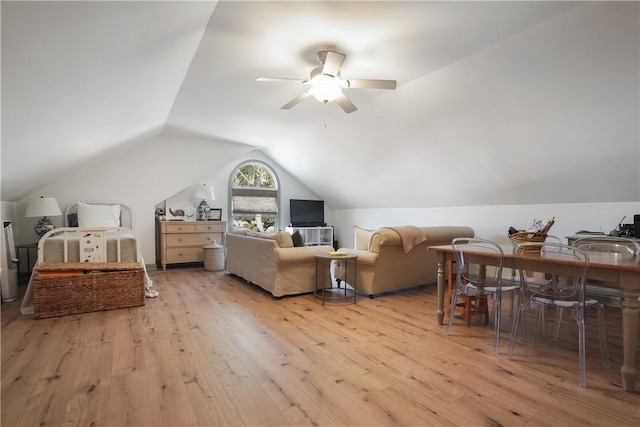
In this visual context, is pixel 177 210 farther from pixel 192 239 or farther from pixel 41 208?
pixel 41 208

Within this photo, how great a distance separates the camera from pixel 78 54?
195 cm

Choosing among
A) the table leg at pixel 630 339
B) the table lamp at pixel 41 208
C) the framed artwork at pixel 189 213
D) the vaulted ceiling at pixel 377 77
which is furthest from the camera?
the framed artwork at pixel 189 213

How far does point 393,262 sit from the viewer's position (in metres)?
4.16

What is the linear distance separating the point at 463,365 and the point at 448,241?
258 centimetres

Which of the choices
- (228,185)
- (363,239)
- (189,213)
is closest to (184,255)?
(189,213)

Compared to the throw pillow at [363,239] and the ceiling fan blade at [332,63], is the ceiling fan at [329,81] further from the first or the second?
the throw pillow at [363,239]

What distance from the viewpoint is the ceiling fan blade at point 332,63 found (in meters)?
2.67

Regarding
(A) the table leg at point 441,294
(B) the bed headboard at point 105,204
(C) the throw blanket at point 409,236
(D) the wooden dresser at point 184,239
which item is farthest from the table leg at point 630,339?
(B) the bed headboard at point 105,204

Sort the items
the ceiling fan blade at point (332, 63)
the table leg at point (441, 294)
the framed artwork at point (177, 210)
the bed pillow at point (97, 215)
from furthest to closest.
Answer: the framed artwork at point (177, 210) → the bed pillow at point (97, 215) → the table leg at point (441, 294) → the ceiling fan blade at point (332, 63)

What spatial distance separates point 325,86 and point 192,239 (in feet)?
13.9

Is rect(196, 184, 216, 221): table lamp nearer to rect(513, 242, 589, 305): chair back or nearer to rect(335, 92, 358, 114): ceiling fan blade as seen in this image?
rect(335, 92, 358, 114): ceiling fan blade

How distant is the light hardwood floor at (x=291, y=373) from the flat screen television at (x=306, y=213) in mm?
4215

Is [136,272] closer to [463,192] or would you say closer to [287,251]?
[287,251]

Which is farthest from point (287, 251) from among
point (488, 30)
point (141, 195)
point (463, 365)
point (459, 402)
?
point (141, 195)
